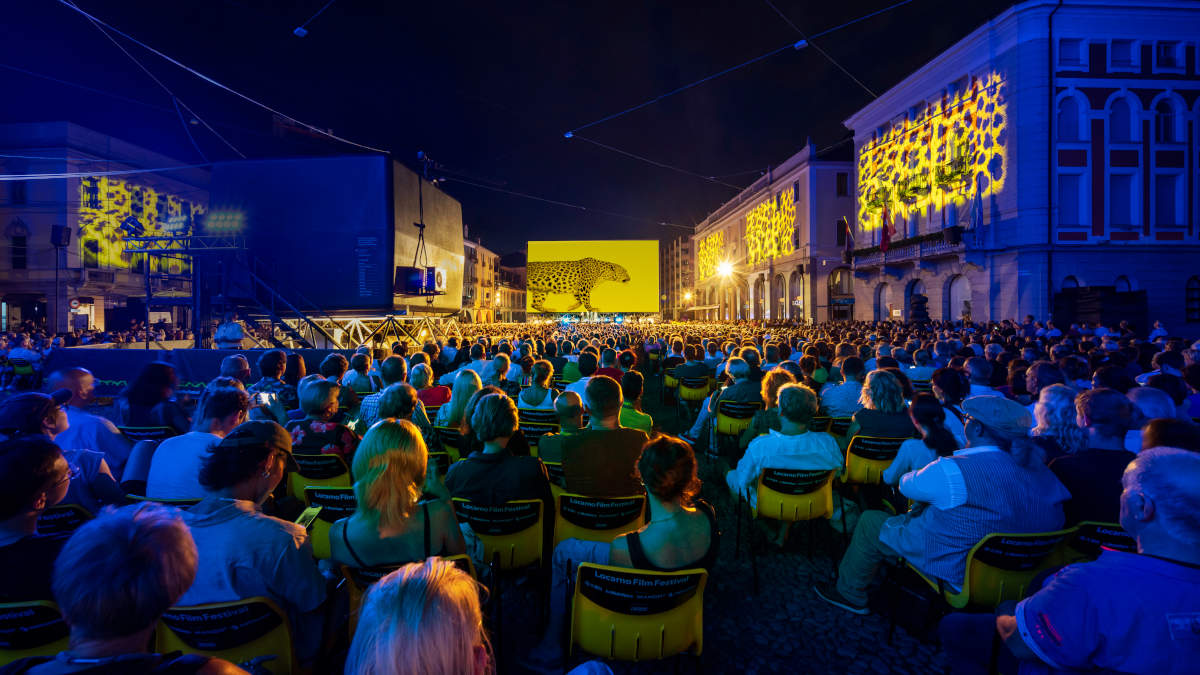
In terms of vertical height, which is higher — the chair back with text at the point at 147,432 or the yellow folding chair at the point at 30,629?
the chair back with text at the point at 147,432

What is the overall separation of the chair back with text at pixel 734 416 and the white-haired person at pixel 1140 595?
4790 mm

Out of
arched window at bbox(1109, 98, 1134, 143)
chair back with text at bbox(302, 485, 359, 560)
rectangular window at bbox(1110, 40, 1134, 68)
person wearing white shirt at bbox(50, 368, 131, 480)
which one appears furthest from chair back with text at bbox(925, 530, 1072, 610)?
rectangular window at bbox(1110, 40, 1134, 68)

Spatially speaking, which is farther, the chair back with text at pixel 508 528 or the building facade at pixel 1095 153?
the building facade at pixel 1095 153

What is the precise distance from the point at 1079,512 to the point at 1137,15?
110 ft

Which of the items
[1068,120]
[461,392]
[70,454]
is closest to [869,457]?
[461,392]

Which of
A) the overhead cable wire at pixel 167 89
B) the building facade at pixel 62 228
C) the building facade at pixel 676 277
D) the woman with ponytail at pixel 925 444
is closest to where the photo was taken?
the woman with ponytail at pixel 925 444

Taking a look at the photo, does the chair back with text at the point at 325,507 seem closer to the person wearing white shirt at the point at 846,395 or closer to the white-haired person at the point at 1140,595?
the white-haired person at the point at 1140,595

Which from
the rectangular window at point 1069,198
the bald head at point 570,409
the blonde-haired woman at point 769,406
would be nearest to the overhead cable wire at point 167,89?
the bald head at point 570,409

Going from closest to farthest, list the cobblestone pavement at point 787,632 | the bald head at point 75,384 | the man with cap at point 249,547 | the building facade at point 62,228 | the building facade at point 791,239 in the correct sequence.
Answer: the man with cap at point 249,547
the cobblestone pavement at point 787,632
the bald head at point 75,384
the building facade at point 62,228
the building facade at point 791,239

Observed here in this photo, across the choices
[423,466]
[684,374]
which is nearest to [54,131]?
[684,374]

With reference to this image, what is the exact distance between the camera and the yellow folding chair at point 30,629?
190cm

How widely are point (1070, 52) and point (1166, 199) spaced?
831cm

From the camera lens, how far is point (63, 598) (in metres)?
1.18

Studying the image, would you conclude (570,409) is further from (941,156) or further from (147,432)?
(941,156)
